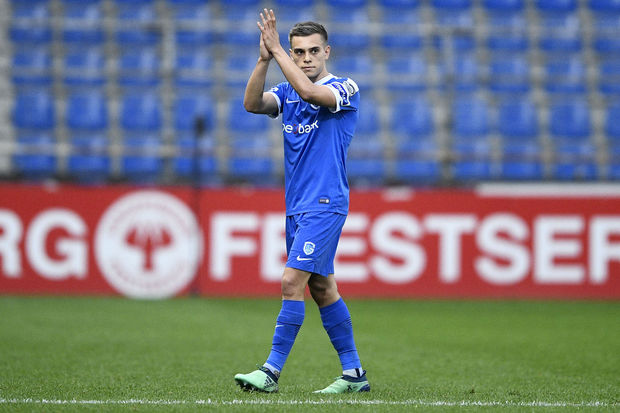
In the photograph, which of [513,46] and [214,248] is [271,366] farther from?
[513,46]

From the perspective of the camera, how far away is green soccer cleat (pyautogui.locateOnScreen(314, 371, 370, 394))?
4.86 metres

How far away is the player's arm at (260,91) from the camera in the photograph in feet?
15.6

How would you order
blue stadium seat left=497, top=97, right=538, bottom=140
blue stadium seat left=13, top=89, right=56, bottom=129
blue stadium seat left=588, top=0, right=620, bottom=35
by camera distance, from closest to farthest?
blue stadium seat left=13, top=89, right=56, bottom=129, blue stadium seat left=497, top=97, right=538, bottom=140, blue stadium seat left=588, top=0, right=620, bottom=35

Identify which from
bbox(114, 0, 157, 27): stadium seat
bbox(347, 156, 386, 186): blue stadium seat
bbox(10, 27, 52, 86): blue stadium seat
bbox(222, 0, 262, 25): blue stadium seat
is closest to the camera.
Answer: bbox(347, 156, 386, 186): blue stadium seat

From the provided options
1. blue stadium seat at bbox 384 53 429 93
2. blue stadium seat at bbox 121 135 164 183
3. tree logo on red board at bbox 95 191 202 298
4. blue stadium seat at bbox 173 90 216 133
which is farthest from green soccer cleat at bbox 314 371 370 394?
blue stadium seat at bbox 384 53 429 93

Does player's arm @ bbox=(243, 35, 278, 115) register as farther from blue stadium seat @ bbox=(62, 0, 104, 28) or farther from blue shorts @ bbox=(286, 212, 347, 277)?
blue stadium seat @ bbox=(62, 0, 104, 28)

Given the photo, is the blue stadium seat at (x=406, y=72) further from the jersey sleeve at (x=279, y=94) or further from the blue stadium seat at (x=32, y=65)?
the jersey sleeve at (x=279, y=94)

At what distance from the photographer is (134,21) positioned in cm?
1472

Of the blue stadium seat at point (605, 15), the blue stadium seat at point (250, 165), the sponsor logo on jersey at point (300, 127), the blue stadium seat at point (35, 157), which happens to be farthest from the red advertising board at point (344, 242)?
the sponsor logo on jersey at point (300, 127)

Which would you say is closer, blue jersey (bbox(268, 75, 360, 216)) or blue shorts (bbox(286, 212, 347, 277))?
blue shorts (bbox(286, 212, 347, 277))

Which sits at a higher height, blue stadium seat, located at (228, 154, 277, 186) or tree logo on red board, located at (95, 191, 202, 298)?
blue stadium seat, located at (228, 154, 277, 186)

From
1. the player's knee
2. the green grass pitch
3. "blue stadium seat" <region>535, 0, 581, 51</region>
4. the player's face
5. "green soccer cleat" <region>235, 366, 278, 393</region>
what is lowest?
the green grass pitch

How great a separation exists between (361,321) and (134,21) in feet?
25.0

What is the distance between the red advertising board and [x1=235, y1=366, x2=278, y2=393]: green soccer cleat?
7.22 metres
